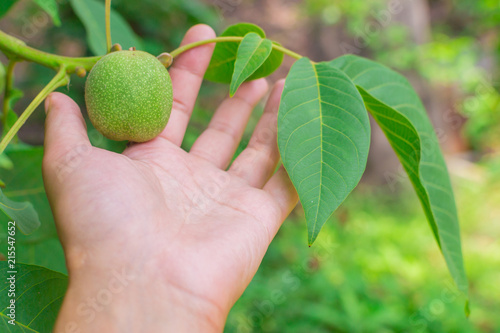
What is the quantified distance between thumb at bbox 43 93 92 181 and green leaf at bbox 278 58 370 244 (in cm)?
41

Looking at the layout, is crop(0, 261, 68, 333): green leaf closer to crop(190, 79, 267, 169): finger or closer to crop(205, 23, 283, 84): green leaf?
crop(190, 79, 267, 169): finger

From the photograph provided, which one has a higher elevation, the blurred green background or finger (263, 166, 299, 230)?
finger (263, 166, 299, 230)

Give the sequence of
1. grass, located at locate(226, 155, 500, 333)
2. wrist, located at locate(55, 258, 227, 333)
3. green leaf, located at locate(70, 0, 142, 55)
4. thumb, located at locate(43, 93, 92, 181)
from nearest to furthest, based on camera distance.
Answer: wrist, located at locate(55, 258, 227, 333) < thumb, located at locate(43, 93, 92, 181) < green leaf, located at locate(70, 0, 142, 55) < grass, located at locate(226, 155, 500, 333)

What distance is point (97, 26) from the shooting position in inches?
49.9

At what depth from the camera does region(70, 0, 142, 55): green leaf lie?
1224 mm

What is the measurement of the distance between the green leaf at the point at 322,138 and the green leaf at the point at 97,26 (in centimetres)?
65

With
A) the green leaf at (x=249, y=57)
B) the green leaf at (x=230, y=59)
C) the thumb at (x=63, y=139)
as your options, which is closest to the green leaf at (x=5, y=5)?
the thumb at (x=63, y=139)

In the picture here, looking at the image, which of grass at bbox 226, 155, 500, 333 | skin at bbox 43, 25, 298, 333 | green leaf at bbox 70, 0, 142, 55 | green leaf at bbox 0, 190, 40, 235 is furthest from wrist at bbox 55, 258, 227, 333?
grass at bbox 226, 155, 500, 333

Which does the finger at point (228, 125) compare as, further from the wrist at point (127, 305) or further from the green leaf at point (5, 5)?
the green leaf at point (5, 5)

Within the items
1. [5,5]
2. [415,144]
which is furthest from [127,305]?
[5,5]

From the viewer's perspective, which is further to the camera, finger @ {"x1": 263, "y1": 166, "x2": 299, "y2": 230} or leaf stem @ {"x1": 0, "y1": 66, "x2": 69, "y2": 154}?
finger @ {"x1": 263, "y1": 166, "x2": 299, "y2": 230}

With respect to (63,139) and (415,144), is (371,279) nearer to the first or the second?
(415,144)

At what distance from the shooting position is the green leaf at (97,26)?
48.2 inches

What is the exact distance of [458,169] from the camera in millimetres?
4324
